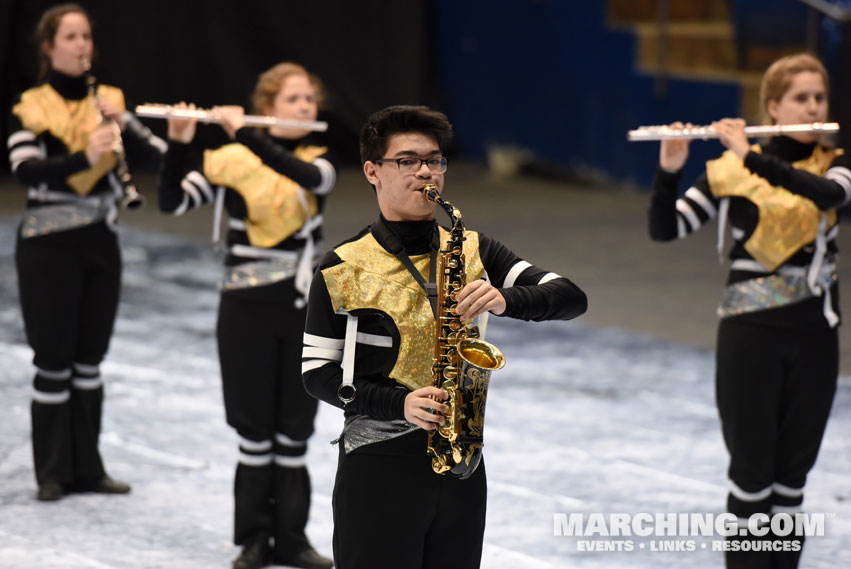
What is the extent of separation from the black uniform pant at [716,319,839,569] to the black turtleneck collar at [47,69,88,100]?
7.80 feet

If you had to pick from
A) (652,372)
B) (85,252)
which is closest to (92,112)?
(85,252)

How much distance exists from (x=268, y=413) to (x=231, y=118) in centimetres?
93

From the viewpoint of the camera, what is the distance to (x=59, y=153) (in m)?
4.46

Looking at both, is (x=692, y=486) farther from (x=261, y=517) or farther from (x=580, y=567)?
(x=261, y=517)

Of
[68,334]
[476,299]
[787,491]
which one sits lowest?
[787,491]

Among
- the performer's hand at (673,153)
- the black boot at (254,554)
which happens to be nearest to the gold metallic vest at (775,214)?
the performer's hand at (673,153)

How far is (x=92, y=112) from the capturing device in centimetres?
453

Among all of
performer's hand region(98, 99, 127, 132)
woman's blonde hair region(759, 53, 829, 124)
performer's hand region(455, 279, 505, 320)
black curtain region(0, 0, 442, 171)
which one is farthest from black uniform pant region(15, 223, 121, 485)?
black curtain region(0, 0, 442, 171)

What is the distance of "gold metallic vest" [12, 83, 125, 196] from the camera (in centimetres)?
441

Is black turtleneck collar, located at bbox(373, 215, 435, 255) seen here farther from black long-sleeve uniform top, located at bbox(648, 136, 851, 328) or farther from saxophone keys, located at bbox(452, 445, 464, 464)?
black long-sleeve uniform top, located at bbox(648, 136, 851, 328)

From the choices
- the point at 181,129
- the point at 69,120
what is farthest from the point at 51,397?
the point at 181,129

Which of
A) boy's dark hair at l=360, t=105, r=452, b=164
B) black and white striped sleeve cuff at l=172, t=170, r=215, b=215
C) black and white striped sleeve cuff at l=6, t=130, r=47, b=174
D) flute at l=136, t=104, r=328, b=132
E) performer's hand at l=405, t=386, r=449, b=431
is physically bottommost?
performer's hand at l=405, t=386, r=449, b=431

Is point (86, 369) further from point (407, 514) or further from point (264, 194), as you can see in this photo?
point (407, 514)

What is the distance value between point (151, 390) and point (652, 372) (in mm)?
2406
